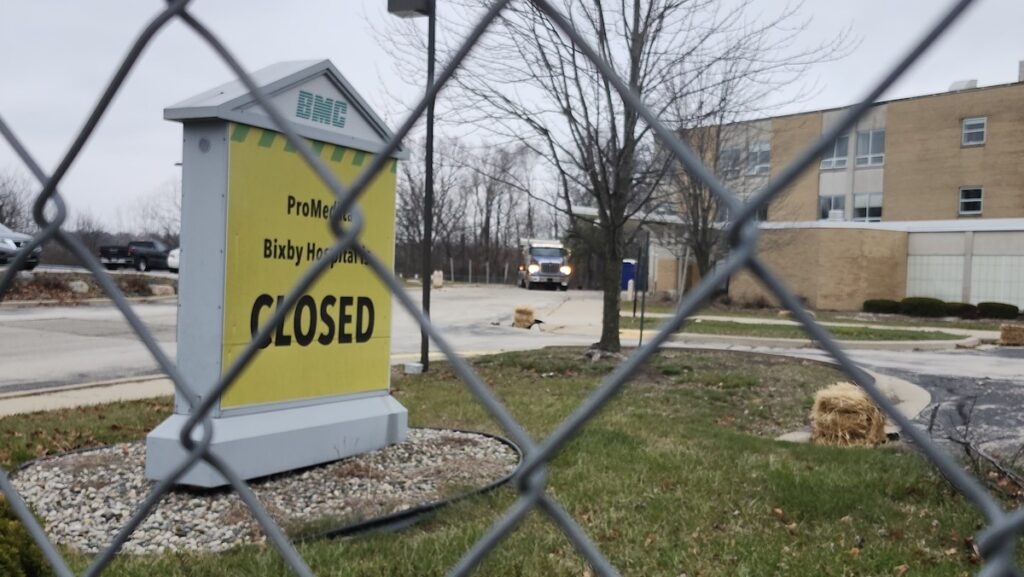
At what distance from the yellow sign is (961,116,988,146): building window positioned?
111 ft

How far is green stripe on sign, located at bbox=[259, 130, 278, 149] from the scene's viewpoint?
4.75 metres

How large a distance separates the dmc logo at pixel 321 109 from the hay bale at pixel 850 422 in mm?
4620

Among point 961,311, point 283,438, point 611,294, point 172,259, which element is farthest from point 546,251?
point 283,438

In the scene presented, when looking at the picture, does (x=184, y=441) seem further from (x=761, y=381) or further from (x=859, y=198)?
(x=859, y=198)

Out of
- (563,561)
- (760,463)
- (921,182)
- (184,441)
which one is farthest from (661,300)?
(184,441)

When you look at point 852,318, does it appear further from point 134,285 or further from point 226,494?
point 226,494

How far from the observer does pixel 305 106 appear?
5.13 metres

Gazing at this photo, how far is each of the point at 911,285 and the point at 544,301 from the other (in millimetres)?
14538

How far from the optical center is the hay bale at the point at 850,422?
22.8 ft

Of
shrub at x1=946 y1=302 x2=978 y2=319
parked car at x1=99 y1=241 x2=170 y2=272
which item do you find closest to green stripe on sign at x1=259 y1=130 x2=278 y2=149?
shrub at x1=946 y1=302 x2=978 y2=319

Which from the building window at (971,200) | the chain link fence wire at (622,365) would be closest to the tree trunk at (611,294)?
the chain link fence wire at (622,365)

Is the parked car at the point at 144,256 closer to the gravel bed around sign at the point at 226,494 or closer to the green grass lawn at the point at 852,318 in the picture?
the green grass lawn at the point at 852,318

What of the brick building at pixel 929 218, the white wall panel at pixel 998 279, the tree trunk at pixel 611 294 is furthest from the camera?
the brick building at pixel 929 218

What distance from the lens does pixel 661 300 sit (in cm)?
3347
